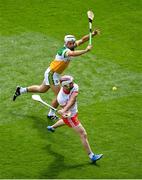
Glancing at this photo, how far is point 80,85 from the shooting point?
16875 mm

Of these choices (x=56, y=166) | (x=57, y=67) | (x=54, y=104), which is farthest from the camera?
(x=54, y=104)

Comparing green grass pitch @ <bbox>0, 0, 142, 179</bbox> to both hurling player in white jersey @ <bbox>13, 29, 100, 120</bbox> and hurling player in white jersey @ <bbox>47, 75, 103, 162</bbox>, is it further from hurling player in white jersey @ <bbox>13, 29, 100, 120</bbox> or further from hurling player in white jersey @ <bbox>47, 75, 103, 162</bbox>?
hurling player in white jersey @ <bbox>13, 29, 100, 120</bbox>

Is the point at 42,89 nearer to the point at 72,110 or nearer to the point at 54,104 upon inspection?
the point at 54,104

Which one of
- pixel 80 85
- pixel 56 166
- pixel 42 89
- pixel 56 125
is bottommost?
pixel 56 166

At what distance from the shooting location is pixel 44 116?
15445 mm

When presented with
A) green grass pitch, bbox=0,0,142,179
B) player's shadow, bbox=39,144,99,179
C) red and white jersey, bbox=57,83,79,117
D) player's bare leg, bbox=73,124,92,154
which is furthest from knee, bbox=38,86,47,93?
player's bare leg, bbox=73,124,92,154

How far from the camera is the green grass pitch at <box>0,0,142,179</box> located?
13242mm

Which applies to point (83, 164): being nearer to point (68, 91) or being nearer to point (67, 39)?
point (68, 91)

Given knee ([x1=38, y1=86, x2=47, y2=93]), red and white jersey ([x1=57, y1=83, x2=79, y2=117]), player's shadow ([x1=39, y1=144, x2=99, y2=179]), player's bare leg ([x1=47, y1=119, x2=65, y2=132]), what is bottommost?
player's shadow ([x1=39, y1=144, x2=99, y2=179])

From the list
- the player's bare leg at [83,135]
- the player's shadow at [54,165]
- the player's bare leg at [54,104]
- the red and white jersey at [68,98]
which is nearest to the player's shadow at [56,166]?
the player's shadow at [54,165]

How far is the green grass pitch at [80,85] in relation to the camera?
1324 cm

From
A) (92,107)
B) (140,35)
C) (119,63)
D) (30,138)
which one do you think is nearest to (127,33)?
(140,35)

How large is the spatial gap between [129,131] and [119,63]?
404cm

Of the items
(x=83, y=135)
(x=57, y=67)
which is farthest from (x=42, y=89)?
(x=83, y=135)
